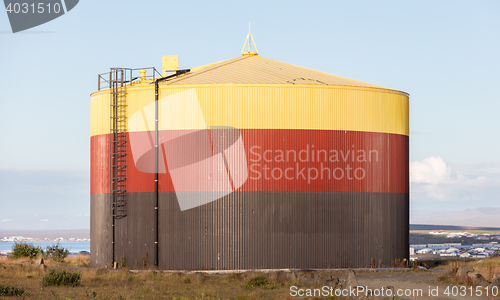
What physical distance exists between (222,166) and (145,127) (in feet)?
16.3

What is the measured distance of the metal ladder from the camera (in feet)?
119

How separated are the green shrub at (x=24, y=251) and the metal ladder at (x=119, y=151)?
1486 cm

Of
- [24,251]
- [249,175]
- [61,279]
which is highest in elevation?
[249,175]

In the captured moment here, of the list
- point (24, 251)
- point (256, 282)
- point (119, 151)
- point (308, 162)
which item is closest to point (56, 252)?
point (24, 251)

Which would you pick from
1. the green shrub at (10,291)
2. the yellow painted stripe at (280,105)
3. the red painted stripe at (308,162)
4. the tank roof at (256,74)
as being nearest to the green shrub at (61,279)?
the green shrub at (10,291)

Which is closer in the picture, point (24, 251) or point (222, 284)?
point (222, 284)

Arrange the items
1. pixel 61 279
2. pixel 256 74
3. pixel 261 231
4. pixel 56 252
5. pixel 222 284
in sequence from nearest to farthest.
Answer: pixel 61 279 → pixel 222 284 → pixel 261 231 → pixel 256 74 → pixel 56 252

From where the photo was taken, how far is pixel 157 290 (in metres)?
27.1

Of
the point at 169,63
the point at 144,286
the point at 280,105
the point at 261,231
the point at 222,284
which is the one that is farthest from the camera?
the point at 169,63

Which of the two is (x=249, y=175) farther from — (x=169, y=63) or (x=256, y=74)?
(x=169, y=63)

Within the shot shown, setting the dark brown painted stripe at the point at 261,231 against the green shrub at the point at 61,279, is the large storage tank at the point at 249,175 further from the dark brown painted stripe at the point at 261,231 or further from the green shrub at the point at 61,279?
the green shrub at the point at 61,279

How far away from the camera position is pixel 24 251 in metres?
47.8

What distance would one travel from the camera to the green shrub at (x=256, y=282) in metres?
28.5

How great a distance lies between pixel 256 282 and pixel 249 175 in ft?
24.2
